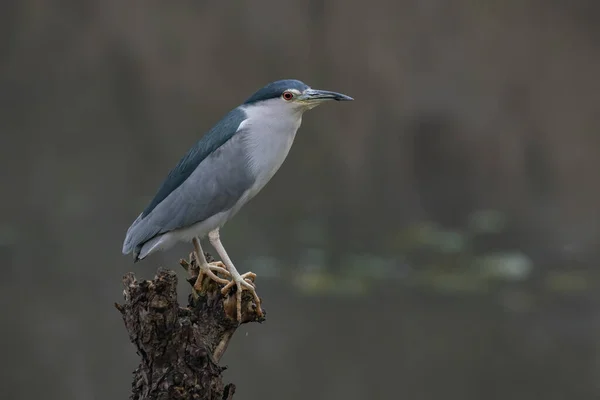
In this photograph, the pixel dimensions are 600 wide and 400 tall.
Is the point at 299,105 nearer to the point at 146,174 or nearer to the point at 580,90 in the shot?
the point at 146,174

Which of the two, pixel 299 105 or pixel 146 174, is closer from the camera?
pixel 299 105

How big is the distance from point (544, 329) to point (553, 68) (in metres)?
1.70

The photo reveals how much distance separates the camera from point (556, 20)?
6.28m

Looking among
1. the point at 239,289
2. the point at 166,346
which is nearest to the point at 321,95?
the point at 239,289

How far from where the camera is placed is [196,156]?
2.47 meters

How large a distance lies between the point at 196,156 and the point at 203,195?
4.0 inches

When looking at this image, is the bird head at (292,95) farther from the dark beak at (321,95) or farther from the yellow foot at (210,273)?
the yellow foot at (210,273)

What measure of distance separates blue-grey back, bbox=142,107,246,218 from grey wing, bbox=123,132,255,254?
0.01 metres

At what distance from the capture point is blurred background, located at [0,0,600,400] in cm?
572

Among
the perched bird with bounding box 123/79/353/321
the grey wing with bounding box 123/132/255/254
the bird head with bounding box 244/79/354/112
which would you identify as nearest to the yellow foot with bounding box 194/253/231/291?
the perched bird with bounding box 123/79/353/321

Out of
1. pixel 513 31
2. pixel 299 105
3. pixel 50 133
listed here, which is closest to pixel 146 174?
pixel 50 133

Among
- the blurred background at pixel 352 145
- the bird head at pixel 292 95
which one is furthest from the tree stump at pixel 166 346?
the blurred background at pixel 352 145

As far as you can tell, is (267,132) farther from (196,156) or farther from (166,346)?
(166,346)

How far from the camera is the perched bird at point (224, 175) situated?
95.2 inches
